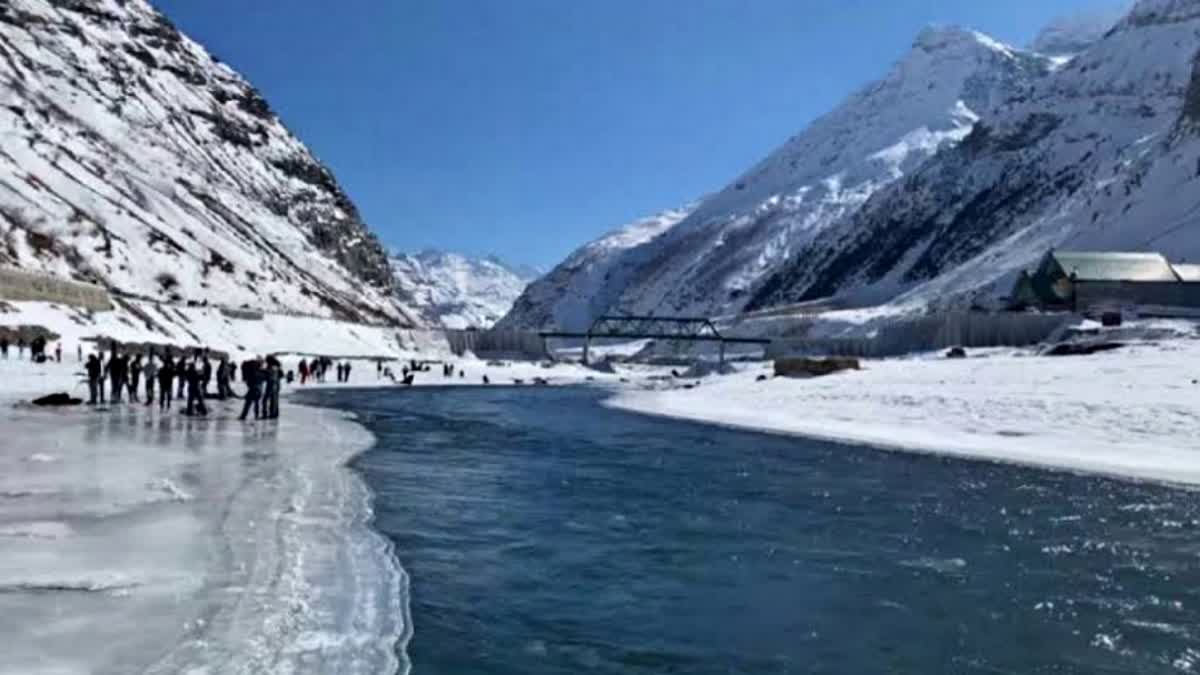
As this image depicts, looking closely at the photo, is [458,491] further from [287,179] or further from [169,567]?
[287,179]

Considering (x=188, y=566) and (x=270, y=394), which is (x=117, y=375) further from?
(x=188, y=566)

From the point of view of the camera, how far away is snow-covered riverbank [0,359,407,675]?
806 centimetres

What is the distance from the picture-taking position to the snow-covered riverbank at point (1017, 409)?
27.0 meters

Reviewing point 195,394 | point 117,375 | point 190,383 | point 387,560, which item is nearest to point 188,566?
point 387,560

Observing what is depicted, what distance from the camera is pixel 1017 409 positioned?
34.2 meters

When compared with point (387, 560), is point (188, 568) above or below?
above

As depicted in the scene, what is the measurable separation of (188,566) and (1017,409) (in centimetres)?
2902

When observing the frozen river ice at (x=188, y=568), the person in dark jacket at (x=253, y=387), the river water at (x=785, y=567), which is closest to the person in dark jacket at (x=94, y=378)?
the person in dark jacket at (x=253, y=387)

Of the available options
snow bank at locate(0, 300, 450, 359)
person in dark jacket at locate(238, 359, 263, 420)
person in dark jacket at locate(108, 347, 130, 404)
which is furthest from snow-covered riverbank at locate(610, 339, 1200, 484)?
snow bank at locate(0, 300, 450, 359)

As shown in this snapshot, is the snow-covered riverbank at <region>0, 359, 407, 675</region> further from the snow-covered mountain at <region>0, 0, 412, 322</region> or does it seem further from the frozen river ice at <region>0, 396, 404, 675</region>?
the snow-covered mountain at <region>0, 0, 412, 322</region>

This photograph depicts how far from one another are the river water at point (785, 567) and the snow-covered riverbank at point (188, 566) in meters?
0.65

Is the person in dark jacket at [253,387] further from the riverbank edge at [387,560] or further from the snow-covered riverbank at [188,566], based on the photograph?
the snow-covered riverbank at [188,566]

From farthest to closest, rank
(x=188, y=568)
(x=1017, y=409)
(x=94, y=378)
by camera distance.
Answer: (x=94, y=378) → (x=1017, y=409) → (x=188, y=568)

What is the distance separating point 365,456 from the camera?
24.5 meters
